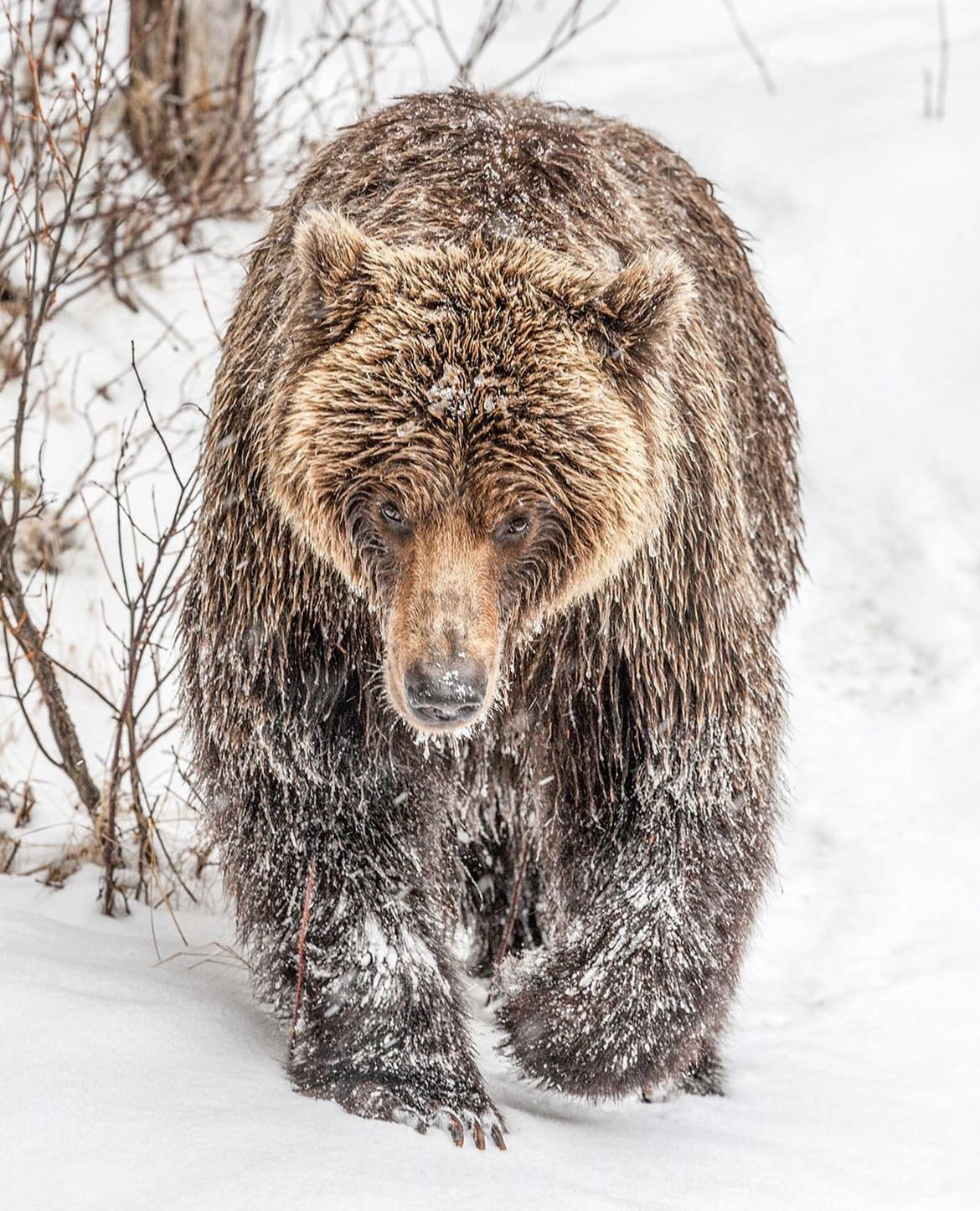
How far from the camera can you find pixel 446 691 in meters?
3.30

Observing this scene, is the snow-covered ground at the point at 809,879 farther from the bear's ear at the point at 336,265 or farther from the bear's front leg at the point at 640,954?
the bear's ear at the point at 336,265

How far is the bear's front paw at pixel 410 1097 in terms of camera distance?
3.82m

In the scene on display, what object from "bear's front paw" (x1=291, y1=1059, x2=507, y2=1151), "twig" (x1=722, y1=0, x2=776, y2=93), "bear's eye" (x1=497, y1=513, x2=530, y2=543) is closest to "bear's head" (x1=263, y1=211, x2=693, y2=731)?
"bear's eye" (x1=497, y1=513, x2=530, y2=543)

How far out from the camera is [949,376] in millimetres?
8242

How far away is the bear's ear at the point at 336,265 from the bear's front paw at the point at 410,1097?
172cm

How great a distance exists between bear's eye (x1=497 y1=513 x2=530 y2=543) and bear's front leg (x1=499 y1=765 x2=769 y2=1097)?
2.91ft

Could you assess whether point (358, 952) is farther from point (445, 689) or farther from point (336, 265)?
point (336, 265)

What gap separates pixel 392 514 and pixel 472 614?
294 millimetres

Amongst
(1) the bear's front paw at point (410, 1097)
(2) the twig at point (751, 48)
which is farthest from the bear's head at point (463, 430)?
(2) the twig at point (751, 48)

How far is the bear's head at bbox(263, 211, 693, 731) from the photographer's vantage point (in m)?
3.45

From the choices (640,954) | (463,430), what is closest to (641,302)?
(463,430)

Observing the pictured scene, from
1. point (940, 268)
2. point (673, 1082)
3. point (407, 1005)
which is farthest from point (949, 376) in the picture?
point (407, 1005)

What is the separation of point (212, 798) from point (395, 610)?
3.21 feet

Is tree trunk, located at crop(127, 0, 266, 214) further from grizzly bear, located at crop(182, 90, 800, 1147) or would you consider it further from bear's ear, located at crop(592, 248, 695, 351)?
bear's ear, located at crop(592, 248, 695, 351)
